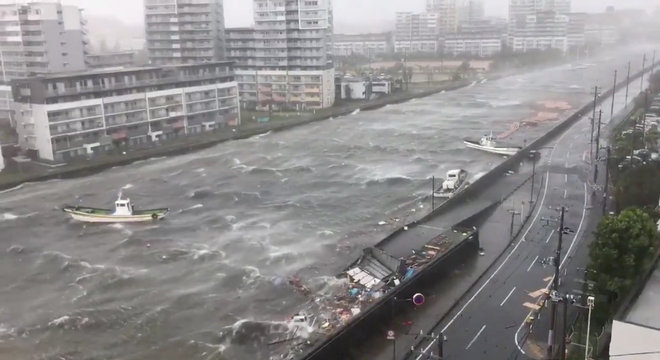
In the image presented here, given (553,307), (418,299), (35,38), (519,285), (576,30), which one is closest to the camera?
(553,307)

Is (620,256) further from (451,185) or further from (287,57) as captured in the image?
(287,57)

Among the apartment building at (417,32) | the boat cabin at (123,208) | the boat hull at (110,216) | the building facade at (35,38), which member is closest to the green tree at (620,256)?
the boat hull at (110,216)

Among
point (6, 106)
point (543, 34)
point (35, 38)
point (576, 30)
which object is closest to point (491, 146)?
point (6, 106)

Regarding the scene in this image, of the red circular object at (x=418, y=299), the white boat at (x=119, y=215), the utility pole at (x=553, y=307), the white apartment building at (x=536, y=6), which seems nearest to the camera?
the utility pole at (x=553, y=307)

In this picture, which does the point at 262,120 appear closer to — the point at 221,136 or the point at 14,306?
the point at 221,136

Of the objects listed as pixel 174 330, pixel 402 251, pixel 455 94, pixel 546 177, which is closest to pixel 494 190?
pixel 546 177

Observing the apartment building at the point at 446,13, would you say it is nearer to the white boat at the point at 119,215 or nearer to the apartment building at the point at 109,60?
the apartment building at the point at 109,60
